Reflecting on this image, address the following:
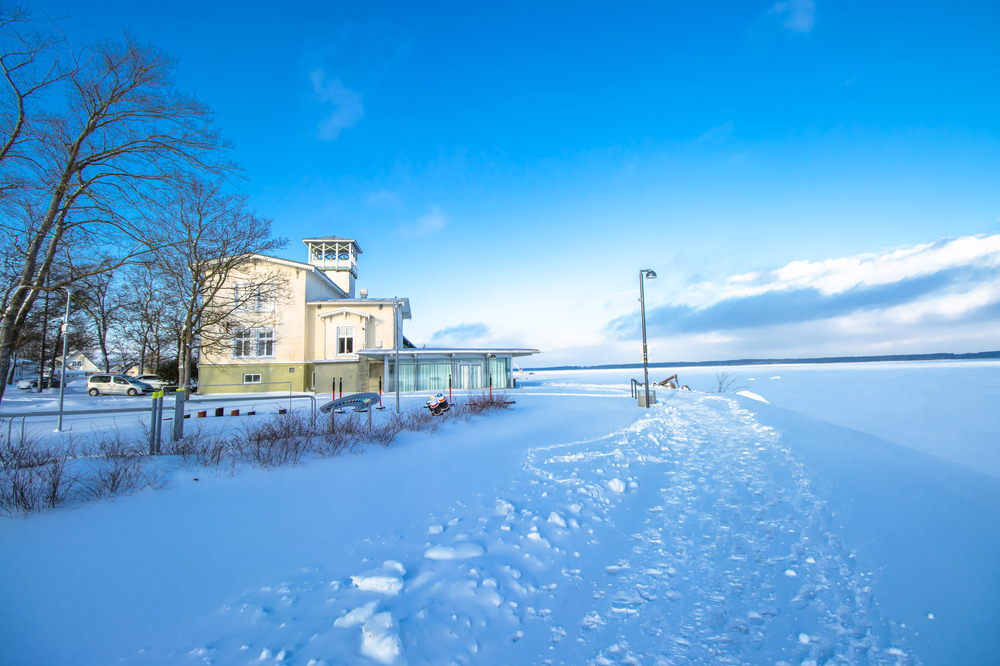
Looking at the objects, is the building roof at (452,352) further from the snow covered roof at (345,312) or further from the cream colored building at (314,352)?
the snow covered roof at (345,312)

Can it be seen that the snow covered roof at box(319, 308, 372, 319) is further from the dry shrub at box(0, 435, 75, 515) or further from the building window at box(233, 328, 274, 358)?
the dry shrub at box(0, 435, 75, 515)

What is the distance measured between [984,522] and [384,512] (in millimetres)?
7572

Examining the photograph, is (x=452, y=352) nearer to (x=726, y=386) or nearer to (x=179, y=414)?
(x=179, y=414)

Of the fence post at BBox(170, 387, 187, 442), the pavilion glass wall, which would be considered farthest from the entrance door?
the fence post at BBox(170, 387, 187, 442)

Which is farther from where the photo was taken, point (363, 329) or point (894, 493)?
point (363, 329)

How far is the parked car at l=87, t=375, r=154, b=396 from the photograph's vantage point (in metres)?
28.7

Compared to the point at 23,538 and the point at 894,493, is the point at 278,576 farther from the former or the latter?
the point at 894,493

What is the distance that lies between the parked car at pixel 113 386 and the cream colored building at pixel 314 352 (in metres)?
3.83

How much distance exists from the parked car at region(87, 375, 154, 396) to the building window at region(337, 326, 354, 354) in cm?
1291

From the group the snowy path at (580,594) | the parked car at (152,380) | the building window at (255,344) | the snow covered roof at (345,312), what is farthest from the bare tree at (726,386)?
the parked car at (152,380)

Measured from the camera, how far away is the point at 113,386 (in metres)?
28.8

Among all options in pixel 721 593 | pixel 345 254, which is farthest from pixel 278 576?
pixel 345 254

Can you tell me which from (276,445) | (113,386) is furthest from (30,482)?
(113,386)

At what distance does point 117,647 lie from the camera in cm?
286
